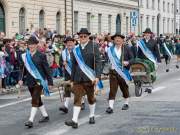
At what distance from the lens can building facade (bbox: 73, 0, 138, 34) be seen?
4116cm

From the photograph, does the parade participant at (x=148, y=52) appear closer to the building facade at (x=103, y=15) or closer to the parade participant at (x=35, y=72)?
the parade participant at (x=35, y=72)

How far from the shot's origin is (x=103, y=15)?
46.9m

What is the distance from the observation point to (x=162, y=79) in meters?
21.8

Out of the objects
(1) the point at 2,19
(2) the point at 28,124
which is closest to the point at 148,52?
(2) the point at 28,124

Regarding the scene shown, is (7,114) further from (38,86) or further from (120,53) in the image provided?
(120,53)

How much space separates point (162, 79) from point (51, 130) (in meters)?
12.0

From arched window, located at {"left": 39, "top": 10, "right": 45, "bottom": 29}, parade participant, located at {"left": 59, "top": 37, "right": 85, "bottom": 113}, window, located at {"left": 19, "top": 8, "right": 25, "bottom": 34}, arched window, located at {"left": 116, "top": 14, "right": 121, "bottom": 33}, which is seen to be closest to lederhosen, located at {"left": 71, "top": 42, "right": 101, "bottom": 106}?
parade participant, located at {"left": 59, "top": 37, "right": 85, "bottom": 113}

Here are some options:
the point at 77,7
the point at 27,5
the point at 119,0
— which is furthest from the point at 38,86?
the point at 119,0

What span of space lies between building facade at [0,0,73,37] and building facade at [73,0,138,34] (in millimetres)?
1951

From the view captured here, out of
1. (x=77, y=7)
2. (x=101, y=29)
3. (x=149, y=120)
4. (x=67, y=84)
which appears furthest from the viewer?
(x=101, y=29)

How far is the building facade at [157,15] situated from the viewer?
60.9 meters

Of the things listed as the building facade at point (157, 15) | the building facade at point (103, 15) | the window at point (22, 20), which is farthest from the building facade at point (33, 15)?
the building facade at point (157, 15)

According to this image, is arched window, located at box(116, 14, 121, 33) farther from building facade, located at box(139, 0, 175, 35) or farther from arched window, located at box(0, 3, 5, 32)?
arched window, located at box(0, 3, 5, 32)

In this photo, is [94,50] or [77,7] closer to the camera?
[94,50]
